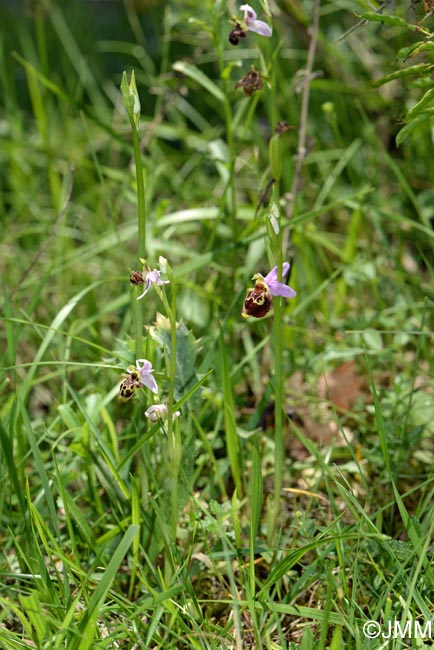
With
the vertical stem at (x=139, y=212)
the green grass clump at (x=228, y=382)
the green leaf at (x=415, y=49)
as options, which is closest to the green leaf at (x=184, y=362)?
the green grass clump at (x=228, y=382)

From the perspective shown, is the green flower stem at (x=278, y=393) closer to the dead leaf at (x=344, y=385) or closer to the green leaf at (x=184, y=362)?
the green leaf at (x=184, y=362)

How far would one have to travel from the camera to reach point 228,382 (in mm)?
1463

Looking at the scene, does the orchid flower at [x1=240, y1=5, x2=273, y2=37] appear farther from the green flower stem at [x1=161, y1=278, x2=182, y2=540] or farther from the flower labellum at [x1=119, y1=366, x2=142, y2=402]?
the flower labellum at [x1=119, y1=366, x2=142, y2=402]

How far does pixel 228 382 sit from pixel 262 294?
1.13 feet

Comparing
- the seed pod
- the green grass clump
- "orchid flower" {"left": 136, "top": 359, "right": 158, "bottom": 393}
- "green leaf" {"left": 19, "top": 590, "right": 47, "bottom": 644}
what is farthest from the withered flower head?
"green leaf" {"left": 19, "top": 590, "right": 47, "bottom": 644}

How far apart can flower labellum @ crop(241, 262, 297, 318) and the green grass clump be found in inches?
2.3

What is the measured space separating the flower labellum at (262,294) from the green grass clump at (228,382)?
6 centimetres

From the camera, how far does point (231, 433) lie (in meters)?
1.48

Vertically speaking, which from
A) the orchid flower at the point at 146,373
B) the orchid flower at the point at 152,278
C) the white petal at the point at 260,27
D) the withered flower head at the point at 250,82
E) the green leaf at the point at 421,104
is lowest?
the orchid flower at the point at 146,373

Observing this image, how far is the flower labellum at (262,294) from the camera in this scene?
1166 mm

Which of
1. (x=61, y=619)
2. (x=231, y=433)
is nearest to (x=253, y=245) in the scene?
(x=231, y=433)

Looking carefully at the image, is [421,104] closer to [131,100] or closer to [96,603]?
[131,100]

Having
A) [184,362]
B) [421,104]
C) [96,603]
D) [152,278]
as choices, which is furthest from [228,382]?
[421,104]

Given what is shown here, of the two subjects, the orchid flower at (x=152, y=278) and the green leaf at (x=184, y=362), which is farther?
the green leaf at (x=184, y=362)
